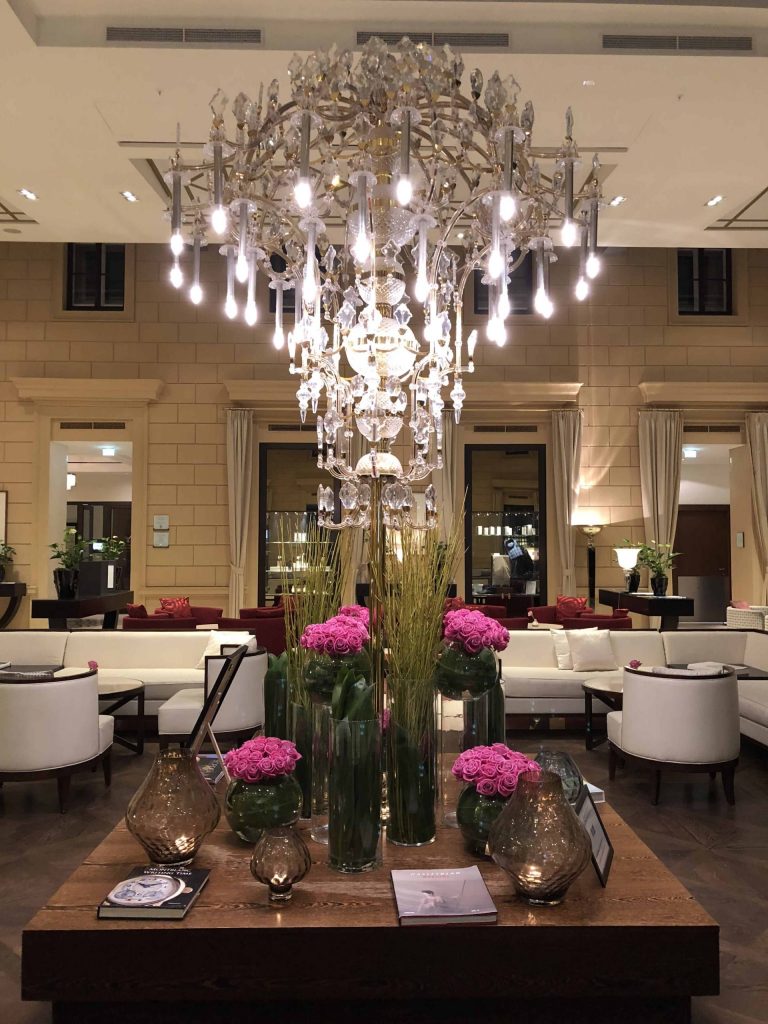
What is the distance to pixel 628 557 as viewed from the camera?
34.3ft

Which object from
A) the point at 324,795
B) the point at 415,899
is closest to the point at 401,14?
the point at 324,795

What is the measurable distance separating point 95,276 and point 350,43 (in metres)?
7.33

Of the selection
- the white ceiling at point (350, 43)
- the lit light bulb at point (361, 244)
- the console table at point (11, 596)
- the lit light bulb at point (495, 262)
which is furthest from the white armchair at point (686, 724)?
the console table at point (11, 596)

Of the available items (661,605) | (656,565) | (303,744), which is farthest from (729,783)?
(656,565)

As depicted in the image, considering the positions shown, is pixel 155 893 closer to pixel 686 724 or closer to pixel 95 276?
pixel 686 724

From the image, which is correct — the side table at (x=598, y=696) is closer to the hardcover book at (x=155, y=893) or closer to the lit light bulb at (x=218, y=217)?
the lit light bulb at (x=218, y=217)

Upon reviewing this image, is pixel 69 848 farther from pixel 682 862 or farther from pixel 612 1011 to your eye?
pixel 612 1011

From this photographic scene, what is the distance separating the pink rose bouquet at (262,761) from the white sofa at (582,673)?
14.3ft

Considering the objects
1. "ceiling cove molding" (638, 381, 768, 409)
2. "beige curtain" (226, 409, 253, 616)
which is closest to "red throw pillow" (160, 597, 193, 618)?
"beige curtain" (226, 409, 253, 616)

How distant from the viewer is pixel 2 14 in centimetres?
467

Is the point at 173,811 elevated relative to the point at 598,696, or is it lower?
elevated

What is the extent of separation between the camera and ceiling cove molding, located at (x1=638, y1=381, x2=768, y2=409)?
1132 cm

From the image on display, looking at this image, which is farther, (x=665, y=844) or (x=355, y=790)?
(x=665, y=844)

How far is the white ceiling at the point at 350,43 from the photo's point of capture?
496 cm
